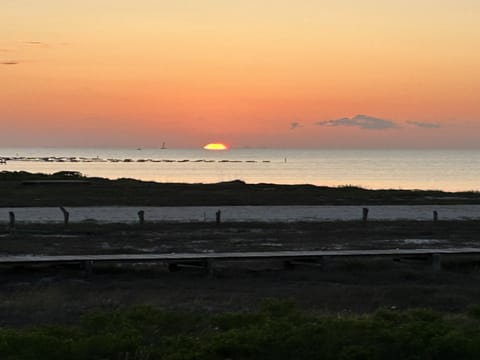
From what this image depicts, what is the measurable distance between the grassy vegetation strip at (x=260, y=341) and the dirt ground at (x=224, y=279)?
2002mm

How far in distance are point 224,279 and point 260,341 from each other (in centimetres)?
627

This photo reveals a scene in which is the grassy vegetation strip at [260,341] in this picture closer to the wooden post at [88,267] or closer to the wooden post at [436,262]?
the wooden post at [88,267]

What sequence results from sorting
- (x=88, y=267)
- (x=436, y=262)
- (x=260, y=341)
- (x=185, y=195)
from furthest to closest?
(x=185, y=195), (x=436, y=262), (x=88, y=267), (x=260, y=341)

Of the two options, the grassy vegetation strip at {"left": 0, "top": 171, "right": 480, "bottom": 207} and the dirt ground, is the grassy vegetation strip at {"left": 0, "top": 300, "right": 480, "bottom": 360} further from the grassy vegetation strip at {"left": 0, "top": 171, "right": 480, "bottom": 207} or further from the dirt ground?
the grassy vegetation strip at {"left": 0, "top": 171, "right": 480, "bottom": 207}

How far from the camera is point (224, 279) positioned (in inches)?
524

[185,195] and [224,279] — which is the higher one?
[185,195]

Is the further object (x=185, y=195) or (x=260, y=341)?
(x=185, y=195)

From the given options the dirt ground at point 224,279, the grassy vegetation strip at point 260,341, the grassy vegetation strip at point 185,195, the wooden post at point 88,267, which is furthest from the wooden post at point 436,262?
the grassy vegetation strip at point 185,195

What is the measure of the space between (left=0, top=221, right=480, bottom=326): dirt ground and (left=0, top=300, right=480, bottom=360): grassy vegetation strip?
200cm

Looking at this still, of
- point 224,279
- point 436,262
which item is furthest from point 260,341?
point 436,262

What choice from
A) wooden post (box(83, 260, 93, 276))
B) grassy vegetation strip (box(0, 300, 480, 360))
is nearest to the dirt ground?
wooden post (box(83, 260, 93, 276))

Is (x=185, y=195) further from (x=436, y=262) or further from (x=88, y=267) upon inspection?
(x=88, y=267)

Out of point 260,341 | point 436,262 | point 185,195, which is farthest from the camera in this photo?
point 185,195

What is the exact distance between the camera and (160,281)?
42.5ft
